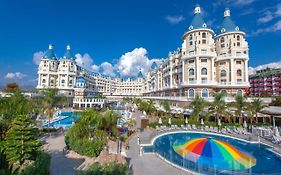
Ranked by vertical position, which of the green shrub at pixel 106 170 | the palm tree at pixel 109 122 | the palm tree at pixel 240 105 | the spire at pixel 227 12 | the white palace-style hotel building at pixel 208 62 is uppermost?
the spire at pixel 227 12

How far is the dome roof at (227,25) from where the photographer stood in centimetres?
4079

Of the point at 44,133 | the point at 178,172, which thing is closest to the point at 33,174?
the point at 178,172

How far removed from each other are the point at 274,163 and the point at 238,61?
29.1m

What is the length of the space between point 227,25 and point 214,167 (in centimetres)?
3818

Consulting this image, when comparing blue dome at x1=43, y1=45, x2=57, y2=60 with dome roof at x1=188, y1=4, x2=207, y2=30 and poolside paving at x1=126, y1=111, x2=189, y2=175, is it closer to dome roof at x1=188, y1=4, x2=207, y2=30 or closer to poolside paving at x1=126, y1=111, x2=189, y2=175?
dome roof at x1=188, y1=4, x2=207, y2=30

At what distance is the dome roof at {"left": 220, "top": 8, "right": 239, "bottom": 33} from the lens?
4079cm

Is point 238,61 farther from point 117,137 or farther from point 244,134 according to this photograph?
point 117,137

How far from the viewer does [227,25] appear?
41.7 meters

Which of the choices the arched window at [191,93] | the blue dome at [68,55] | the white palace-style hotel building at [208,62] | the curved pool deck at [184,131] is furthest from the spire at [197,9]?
the blue dome at [68,55]

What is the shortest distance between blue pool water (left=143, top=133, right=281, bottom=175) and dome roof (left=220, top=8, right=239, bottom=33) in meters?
29.1

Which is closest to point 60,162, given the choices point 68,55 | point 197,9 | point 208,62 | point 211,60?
point 208,62

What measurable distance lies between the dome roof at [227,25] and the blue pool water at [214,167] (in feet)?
95.4

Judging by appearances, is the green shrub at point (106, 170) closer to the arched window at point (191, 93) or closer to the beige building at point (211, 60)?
the beige building at point (211, 60)

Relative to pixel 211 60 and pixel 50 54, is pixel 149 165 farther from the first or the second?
pixel 50 54
